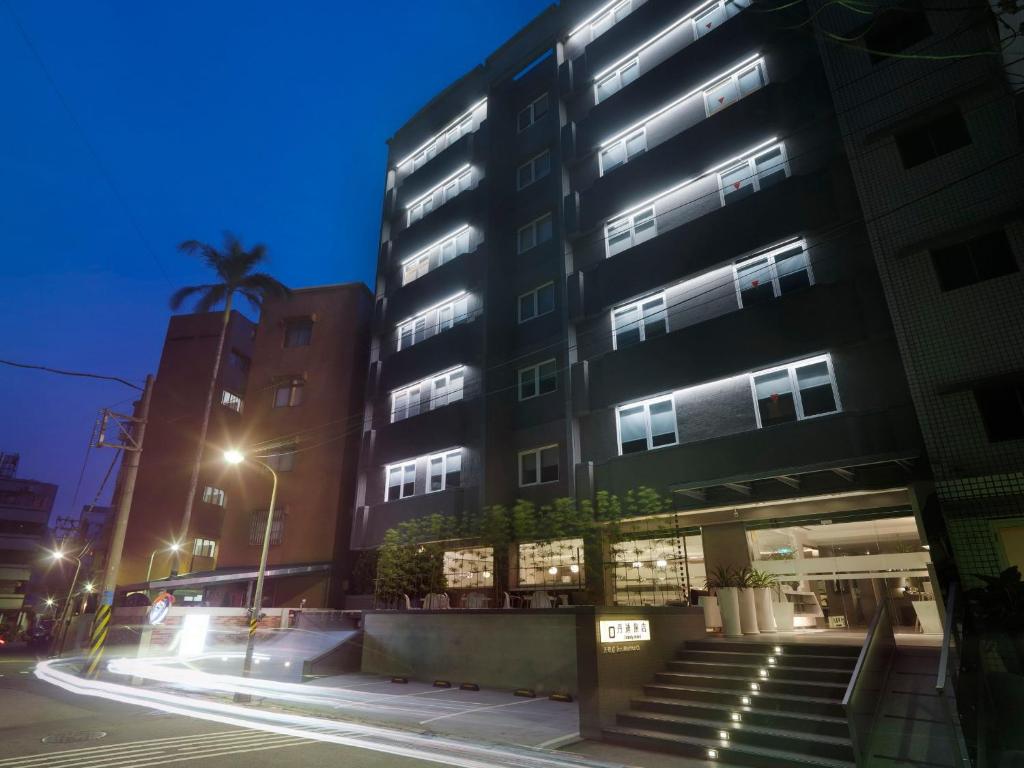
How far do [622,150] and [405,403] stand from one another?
581 inches

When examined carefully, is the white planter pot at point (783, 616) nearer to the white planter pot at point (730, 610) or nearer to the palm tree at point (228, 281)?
the white planter pot at point (730, 610)

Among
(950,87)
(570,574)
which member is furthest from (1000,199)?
(570,574)

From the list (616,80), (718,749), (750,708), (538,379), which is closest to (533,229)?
(616,80)

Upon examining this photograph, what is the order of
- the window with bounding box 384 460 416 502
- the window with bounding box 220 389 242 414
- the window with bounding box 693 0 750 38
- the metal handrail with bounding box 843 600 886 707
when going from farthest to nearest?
1. the window with bounding box 220 389 242 414
2. the window with bounding box 384 460 416 502
3. the window with bounding box 693 0 750 38
4. the metal handrail with bounding box 843 600 886 707

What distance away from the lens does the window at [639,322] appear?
19.1 meters

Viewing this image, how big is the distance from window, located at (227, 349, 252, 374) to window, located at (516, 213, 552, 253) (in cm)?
2571

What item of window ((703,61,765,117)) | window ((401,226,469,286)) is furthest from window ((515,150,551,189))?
window ((703,61,765,117))

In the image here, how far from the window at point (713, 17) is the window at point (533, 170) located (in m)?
7.54

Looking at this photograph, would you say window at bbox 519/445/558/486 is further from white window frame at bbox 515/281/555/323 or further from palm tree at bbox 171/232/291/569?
palm tree at bbox 171/232/291/569

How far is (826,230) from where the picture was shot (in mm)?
15828

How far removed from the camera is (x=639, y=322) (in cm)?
1964

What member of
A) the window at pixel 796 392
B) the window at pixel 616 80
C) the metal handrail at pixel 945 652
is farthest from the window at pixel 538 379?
the metal handrail at pixel 945 652

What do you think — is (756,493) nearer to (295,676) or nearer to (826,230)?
(826,230)

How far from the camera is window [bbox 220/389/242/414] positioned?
134 feet
